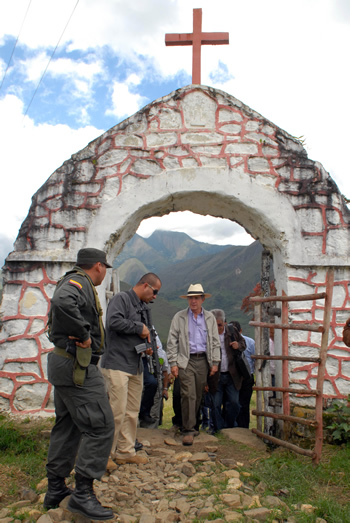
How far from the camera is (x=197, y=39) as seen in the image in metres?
4.99

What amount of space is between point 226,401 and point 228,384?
0.74 ft

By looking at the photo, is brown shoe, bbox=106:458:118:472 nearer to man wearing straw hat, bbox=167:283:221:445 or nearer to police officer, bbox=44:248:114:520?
police officer, bbox=44:248:114:520

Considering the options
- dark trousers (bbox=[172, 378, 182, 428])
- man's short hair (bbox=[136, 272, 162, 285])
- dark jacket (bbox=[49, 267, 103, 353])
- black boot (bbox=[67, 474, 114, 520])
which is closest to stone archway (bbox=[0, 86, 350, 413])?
man's short hair (bbox=[136, 272, 162, 285])

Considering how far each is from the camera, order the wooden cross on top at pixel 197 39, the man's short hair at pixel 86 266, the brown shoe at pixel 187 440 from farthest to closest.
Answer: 1. the wooden cross on top at pixel 197 39
2. the brown shoe at pixel 187 440
3. the man's short hair at pixel 86 266

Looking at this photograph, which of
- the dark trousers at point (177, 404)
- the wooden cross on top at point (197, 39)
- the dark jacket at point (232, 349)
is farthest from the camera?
the dark jacket at point (232, 349)

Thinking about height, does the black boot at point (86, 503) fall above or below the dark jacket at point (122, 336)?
below

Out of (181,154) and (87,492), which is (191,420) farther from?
(181,154)

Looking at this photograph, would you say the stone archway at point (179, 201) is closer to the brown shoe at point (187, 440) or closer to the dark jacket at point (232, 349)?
the dark jacket at point (232, 349)

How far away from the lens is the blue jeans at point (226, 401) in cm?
518

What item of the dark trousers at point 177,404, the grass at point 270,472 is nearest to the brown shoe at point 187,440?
the grass at point 270,472

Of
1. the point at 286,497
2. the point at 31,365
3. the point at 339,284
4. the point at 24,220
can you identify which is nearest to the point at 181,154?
the point at 24,220

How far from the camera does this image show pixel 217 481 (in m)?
3.35

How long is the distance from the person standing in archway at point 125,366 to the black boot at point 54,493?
30.8 inches

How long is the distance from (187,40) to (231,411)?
175 inches
